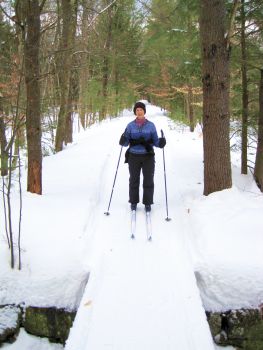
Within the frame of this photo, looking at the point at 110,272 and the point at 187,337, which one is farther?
the point at 110,272

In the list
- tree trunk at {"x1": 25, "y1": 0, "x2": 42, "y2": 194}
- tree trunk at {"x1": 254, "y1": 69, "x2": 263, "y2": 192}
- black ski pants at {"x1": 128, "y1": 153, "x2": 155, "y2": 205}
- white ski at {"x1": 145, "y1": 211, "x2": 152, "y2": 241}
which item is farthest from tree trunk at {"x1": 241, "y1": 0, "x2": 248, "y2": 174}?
tree trunk at {"x1": 25, "y1": 0, "x2": 42, "y2": 194}

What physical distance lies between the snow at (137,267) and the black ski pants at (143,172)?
0.36 m

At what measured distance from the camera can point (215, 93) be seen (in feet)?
23.0

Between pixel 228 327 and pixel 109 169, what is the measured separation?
6.87 metres

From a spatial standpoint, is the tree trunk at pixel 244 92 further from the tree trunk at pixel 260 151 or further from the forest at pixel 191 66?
the tree trunk at pixel 260 151

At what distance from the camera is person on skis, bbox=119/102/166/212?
23.3 feet

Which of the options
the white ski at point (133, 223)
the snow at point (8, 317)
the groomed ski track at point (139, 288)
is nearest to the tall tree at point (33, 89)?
the groomed ski track at point (139, 288)

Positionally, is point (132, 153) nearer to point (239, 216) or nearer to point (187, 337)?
point (239, 216)

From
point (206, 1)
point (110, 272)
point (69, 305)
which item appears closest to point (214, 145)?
point (206, 1)

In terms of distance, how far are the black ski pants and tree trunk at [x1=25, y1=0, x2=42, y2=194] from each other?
6.44 feet

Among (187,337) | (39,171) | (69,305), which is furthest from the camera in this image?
(39,171)

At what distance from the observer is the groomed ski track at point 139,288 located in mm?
3869

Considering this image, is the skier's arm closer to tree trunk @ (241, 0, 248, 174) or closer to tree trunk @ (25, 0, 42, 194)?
tree trunk @ (25, 0, 42, 194)

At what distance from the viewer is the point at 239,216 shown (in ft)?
20.5
